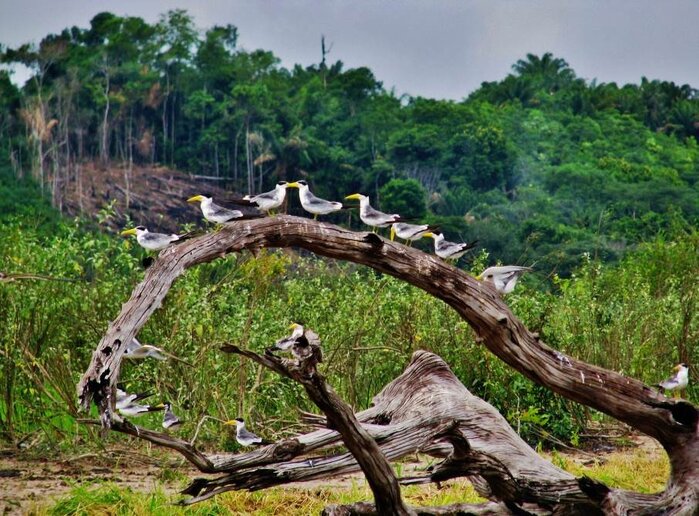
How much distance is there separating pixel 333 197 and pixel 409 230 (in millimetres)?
27823

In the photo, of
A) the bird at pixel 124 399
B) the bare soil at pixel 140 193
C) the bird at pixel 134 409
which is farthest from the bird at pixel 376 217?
the bare soil at pixel 140 193

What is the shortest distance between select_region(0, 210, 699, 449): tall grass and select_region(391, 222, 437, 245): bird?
50.4 inches

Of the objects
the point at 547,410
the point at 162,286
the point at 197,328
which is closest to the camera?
the point at 162,286

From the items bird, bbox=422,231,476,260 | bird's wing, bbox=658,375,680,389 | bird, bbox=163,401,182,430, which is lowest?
bird, bbox=163,401,182,430

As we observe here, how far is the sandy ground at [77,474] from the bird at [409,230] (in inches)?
72.9

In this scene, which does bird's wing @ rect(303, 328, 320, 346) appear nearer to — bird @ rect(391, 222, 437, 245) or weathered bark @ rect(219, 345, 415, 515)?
weathered bark @ rect(219, 345, 415, 515)

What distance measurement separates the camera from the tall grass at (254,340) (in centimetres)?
903

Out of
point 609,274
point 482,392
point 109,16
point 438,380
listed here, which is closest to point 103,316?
point 482,392

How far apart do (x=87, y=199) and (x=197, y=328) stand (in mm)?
24266

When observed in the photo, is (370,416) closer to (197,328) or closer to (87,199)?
(197,328)

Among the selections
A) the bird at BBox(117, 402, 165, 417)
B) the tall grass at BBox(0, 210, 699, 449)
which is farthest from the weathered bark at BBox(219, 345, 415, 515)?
the bird at BBox(117, 402, 165, 417)

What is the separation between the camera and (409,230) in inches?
289

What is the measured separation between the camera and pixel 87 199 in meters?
32.3

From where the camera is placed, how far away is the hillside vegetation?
30.6ft
